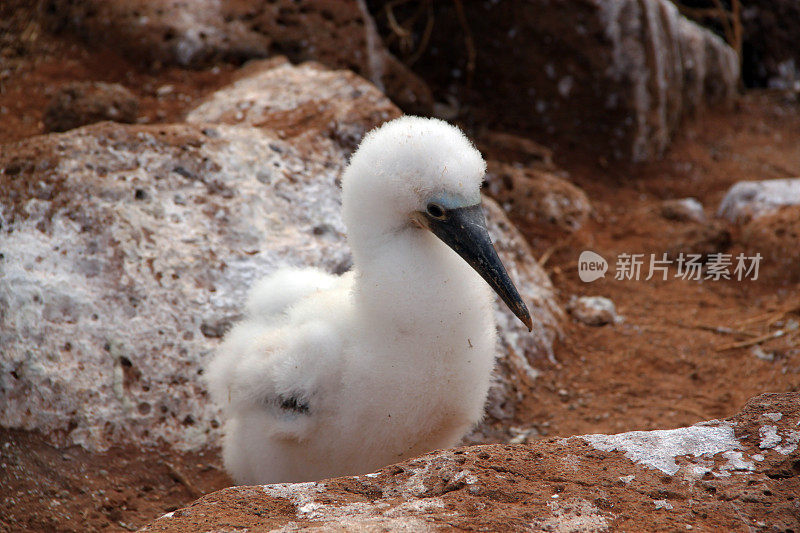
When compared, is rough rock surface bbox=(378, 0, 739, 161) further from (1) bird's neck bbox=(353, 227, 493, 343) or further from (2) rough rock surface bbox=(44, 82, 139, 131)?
(1) bird's neck bbox=(353, 227, 493, 343)

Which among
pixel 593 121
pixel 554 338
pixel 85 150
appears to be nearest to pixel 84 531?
pixel 85 150

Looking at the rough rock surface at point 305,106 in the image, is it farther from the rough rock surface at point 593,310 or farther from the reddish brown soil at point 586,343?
the rough rock surface at point 593,310

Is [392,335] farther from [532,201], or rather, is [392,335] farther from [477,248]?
[532,201]

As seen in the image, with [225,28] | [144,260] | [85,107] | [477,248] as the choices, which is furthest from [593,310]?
[85,107]

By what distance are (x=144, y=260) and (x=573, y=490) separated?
7.73 ft

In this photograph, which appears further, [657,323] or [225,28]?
[225,28]

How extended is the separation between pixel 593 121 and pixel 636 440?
17.6 ft

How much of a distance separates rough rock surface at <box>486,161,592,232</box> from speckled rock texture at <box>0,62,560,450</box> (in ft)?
5.24

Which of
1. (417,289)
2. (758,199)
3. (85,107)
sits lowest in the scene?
(758,199)

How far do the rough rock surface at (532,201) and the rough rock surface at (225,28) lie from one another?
1.25 meters

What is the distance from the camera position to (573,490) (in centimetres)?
198

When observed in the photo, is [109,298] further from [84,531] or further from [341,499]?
[341,499]

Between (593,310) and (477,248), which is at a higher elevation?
(477,248)

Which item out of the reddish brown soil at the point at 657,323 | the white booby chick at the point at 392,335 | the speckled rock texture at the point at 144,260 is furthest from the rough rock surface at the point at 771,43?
the white booby chick at the point at 392,335
